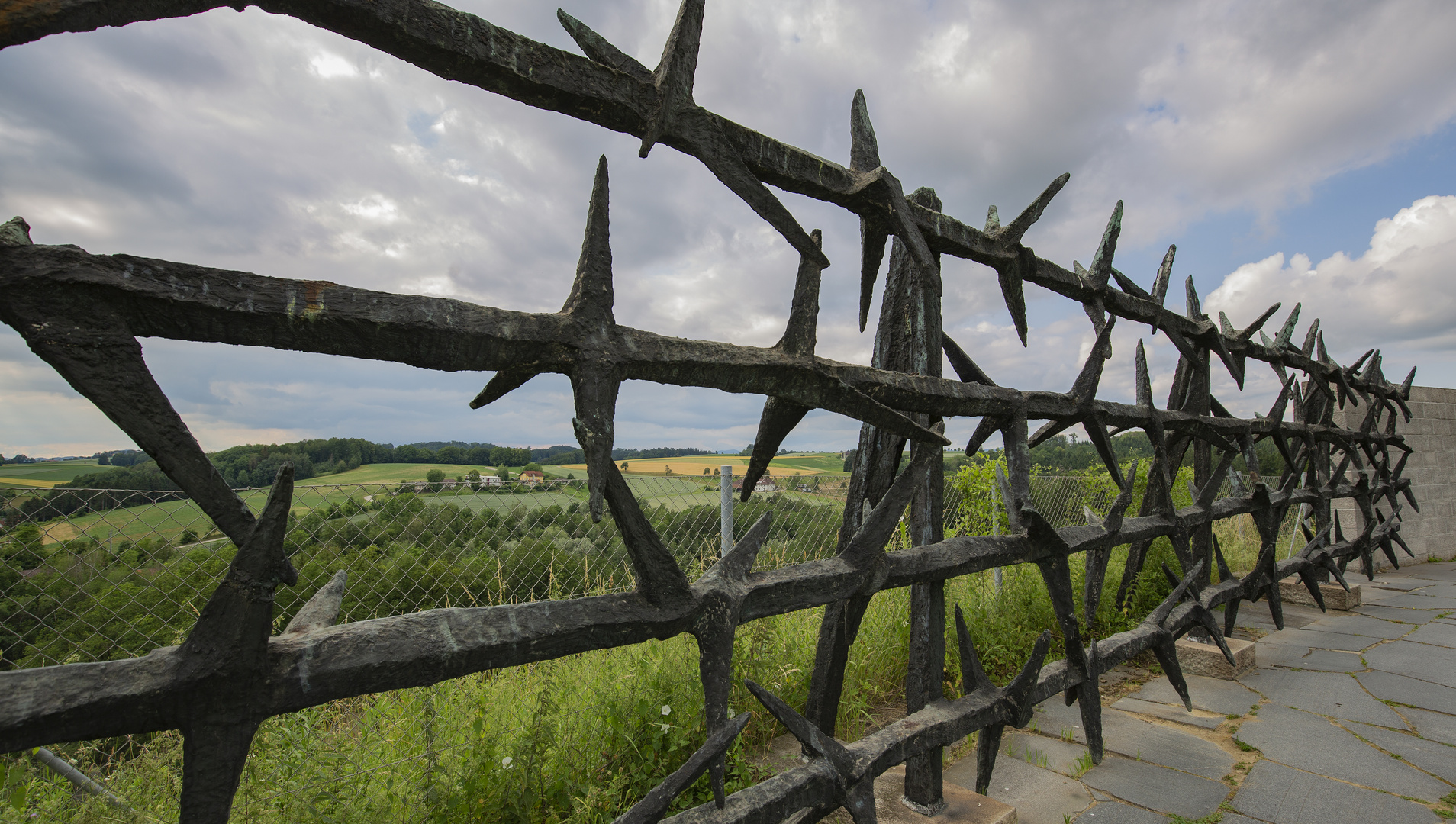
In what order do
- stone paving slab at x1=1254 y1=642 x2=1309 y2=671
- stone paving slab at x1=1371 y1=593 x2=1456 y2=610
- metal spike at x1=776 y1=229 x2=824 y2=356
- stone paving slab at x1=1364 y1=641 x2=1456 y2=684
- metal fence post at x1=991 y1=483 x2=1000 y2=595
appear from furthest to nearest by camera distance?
stone paving slab at x1=1371 y1=593 x2=1456 y2=610 < metal fence post at x1=991 y1=483 x2=1000 y2=595 < stone paving slab at x1=1254 y1=642 x2=1309 y2=671 < stone paving slab at x1=1364 y1=641 x2=1456 y2=684 < metal spike at x1=776 y1=229 x2=824 y2=356

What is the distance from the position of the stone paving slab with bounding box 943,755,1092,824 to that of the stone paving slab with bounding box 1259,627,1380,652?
149 inches

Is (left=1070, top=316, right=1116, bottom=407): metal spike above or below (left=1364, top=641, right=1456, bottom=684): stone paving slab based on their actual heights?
above

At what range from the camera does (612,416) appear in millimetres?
1464

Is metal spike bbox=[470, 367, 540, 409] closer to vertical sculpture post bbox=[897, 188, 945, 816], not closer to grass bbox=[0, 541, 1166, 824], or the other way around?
grass bbox=[0, 541, 1166, 824]

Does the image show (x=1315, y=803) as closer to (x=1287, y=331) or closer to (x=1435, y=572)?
(x=1287, y=331)

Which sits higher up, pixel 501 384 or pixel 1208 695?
pixel 501 384

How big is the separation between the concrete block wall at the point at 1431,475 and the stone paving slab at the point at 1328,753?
8.26 metres

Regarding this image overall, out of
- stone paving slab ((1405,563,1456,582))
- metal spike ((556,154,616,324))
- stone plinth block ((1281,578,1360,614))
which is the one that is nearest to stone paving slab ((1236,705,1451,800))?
stone plinth block ((1281,578,1360,614))

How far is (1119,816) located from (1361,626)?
532cm

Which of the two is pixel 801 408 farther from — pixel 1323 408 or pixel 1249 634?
pixel 1323 408

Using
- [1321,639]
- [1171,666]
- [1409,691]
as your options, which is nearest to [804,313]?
[1171,666]

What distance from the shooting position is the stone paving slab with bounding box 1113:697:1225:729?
360 cm

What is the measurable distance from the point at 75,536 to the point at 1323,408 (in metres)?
10.1

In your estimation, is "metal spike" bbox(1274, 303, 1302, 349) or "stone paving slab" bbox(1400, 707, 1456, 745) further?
"metal spike" bbox(1274, 303, 1302, 349)
